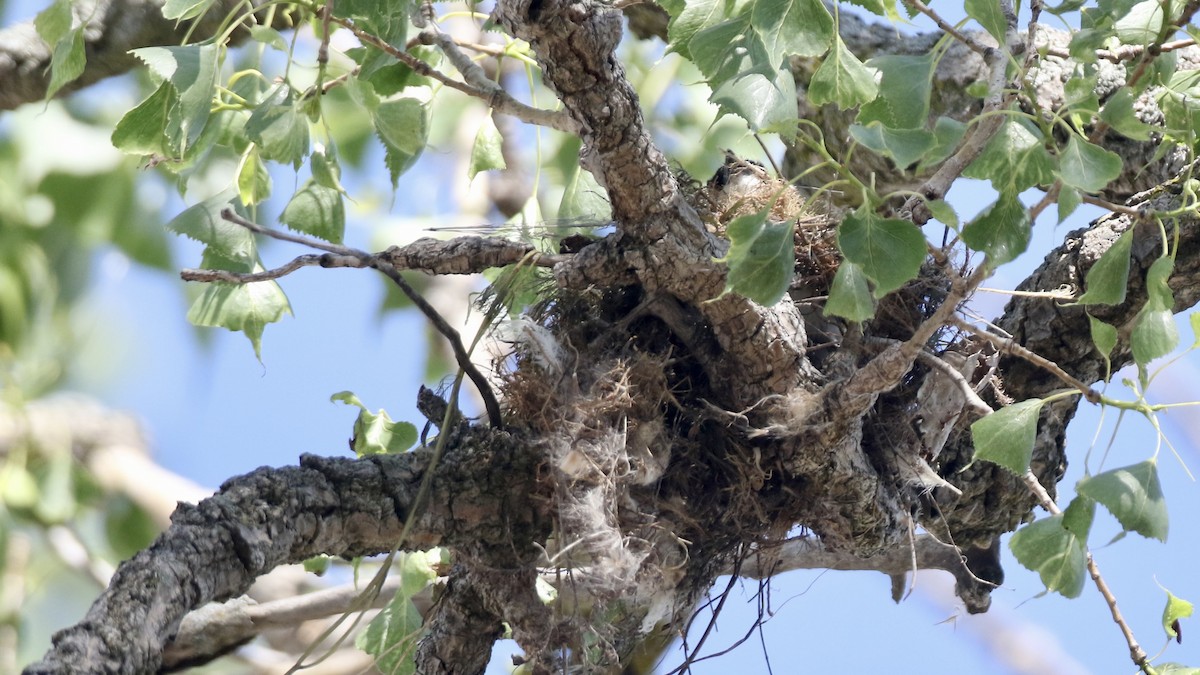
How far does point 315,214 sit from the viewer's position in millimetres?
1030

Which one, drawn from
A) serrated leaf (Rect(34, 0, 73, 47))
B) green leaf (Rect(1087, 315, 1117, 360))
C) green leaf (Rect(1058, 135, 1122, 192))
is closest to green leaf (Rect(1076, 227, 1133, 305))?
green leaf (Rect(1087, 315, 1117, 360))

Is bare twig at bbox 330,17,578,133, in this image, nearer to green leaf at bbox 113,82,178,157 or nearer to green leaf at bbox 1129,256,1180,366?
green leaf at bbox 113,82,178,157

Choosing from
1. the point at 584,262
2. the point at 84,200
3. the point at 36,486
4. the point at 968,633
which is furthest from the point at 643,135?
the point at 84,200

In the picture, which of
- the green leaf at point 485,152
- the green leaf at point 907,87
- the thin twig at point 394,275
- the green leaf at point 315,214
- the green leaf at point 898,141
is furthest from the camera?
the green leaf at point 485,152

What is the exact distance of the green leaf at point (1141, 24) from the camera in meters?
0.81

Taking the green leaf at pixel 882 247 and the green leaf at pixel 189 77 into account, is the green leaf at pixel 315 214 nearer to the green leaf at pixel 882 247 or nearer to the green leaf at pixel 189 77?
the green leaf at pixel 189 77

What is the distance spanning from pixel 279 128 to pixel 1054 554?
63 centimetres

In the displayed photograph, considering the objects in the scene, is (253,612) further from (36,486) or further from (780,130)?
(36,486)

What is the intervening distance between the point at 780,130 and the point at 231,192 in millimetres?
591

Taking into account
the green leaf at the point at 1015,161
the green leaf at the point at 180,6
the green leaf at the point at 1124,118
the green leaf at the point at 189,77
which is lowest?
the green leaf at the point at 1015,161

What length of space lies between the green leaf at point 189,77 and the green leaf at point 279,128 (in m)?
0.06

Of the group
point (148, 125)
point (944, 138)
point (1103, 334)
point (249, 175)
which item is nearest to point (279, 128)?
point (148, 125)

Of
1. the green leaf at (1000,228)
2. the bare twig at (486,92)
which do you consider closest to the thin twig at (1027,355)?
the green leaf at (1000,228)

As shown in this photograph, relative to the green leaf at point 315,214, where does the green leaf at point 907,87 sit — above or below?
below
